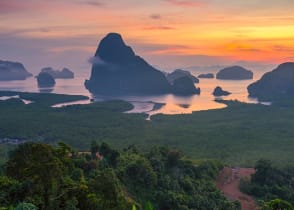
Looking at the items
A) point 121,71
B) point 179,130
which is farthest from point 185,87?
point 179,130

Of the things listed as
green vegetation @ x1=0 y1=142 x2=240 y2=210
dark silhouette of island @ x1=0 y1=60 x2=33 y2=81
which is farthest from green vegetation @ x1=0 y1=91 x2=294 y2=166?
dark silhouette of island @ x1=0 y1=60 x2=33 y2=81

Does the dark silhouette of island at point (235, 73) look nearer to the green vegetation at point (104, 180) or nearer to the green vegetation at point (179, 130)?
the green vegetation at point (179, 130)

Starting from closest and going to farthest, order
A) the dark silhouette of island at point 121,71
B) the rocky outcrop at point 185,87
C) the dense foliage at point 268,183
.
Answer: the dense foliage at point 268,183
the rocky outcrop at point 185,87
the dark silhouette of island at point 121,71

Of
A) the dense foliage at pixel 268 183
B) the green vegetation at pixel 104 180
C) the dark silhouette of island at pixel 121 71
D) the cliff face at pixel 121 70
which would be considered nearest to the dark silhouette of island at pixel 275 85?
the dark silhouette of island at pixel 121 71

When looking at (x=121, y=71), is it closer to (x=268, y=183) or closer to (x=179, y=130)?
(x=179, y=130)

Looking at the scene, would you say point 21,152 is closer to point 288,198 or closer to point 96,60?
point 288,198

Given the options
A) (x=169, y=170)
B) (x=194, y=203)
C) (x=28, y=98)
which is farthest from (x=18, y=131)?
(x=28, y=98)

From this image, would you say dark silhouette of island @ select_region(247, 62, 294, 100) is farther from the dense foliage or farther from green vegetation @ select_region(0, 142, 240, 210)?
green vegetation @ select_region(0, 142, 240, 210)
